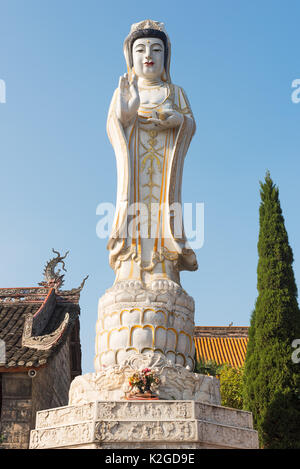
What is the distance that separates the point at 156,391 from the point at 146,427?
68 cm

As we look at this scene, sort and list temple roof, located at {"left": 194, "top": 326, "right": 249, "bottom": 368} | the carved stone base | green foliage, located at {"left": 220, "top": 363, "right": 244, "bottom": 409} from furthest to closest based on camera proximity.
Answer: temple roof, located at {"left": 194, "top": 326, "right": 249, "bottom": 368}, green foliage, located at {"left": 220, "top": 363, "right": 244, "bottom": 409}, the carved stone base

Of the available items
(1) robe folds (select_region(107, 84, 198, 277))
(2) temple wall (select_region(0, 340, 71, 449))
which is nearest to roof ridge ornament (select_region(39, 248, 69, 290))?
(2) temple wall (select_region(0, 340, 71, 449))

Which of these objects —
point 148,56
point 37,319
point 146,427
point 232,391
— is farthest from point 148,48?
point 232,391

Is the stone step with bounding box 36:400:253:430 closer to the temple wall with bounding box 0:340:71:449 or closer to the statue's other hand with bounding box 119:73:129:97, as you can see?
the temple wall with bounding box 0:340:71:449

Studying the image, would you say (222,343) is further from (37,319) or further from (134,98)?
(134,98)

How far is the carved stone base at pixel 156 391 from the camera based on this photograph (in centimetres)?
691

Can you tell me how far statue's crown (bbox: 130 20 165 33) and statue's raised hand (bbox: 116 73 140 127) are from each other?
1352 mm

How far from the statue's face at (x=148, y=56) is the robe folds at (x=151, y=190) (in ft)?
1.34

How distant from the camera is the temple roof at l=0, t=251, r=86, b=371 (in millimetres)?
11055

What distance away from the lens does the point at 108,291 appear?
8.07m

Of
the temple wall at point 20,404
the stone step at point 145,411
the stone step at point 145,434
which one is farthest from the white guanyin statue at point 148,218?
the temple wall at point 20,404

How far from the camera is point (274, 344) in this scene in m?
11.1

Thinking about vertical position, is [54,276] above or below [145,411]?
above

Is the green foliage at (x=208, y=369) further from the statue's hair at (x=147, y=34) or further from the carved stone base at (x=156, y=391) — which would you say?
the statue's hair at (x=147, y=34)
